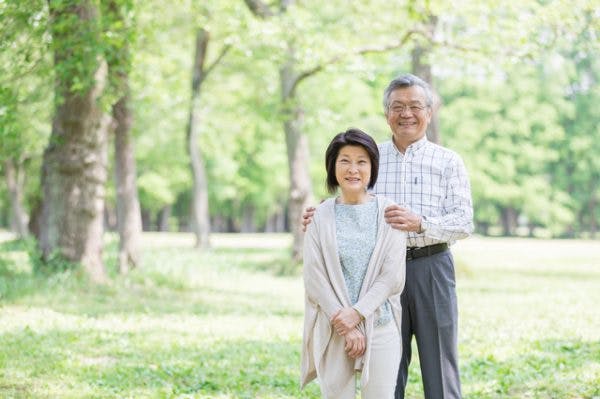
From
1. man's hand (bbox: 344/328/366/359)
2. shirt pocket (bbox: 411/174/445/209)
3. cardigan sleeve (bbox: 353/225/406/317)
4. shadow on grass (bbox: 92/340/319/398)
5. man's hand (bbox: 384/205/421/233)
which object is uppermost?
shirt pocket (bbox: 411/174/445/209)

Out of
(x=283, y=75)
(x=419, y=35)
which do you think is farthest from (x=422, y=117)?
(x=283, y=75)

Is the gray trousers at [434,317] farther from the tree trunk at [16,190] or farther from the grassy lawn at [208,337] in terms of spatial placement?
the tree trunk at [16,190]

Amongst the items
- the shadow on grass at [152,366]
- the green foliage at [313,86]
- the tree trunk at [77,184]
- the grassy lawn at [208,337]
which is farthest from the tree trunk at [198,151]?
the shadow on grass at [152,366]

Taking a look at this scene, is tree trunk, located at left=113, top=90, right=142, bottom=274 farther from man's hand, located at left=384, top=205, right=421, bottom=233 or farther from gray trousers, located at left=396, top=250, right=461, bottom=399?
man's hand, located at left=384, top=205, right=421, bottom=233

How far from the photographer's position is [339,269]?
161 inches

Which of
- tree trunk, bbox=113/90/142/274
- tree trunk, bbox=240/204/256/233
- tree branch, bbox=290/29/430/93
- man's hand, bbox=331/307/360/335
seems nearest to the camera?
man's hand, bbox=331/307/360/335

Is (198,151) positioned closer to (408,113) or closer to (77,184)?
(77,184)

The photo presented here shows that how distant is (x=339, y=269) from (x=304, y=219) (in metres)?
0.49

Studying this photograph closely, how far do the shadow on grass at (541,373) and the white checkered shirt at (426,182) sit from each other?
8.42ft

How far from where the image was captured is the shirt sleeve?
14.9 ft

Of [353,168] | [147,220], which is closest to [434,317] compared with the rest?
[353,168]

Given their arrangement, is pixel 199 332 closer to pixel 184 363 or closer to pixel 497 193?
pixel 184 363

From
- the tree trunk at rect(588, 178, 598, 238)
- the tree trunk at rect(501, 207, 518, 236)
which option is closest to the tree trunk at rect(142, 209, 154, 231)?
the tree trunk at rect(501, 207, 518, 236)

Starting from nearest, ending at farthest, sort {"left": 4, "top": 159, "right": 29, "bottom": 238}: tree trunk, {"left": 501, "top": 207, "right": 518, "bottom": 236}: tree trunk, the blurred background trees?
the blurred background trees < {"left": 4, "top": 159, "right": 29, "bottom": 238}: tree trunk < {"left": 501, "top": 207, "right": 518, "bottom": 236}: tree trunk
